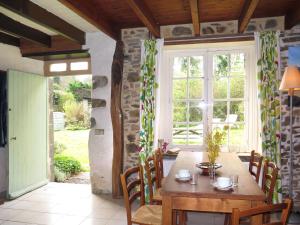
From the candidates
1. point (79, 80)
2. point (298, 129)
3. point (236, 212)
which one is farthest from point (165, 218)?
point (79, 80)

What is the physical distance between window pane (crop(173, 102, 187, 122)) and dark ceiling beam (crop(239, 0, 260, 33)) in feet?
4.57

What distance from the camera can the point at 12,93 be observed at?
4402 millimetres

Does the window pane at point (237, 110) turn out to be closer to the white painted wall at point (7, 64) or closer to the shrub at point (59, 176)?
the white painted wall at point (7, 64)

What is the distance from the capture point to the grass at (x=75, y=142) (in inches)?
318

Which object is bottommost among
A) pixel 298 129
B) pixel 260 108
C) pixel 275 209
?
pixel 275 209

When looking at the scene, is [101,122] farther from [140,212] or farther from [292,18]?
[292,18]

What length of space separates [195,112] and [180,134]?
1.39ft

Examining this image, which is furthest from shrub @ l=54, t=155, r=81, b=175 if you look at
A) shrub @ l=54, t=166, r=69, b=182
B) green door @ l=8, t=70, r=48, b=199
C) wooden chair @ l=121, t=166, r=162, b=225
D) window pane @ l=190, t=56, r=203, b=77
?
wooden chair @ l=121, t=166, r=162, b=225

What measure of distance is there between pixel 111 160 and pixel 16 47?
246 cm

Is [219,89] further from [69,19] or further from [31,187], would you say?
[31,187]

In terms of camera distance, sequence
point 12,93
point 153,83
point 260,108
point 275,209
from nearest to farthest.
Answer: point 275,209, point 260,108, point 153,83, point 12,93

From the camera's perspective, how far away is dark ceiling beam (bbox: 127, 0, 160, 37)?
310 cm

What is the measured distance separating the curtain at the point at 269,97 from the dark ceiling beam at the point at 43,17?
8.80 ft

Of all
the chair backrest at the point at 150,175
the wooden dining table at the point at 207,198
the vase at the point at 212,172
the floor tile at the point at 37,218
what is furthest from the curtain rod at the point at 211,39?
the floor tile at the point at 37,218
